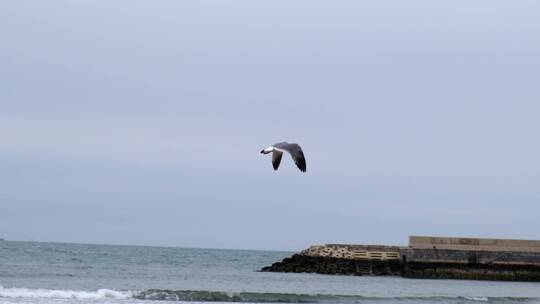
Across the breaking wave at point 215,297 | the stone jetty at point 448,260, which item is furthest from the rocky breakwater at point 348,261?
the breaking wave at point 215,297

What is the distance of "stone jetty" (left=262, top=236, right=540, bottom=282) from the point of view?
4503 centimetres

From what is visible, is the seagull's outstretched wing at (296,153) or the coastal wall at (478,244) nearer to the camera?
the seagull's outstretched wing at (296,153)

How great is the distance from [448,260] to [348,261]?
4552 millimetres

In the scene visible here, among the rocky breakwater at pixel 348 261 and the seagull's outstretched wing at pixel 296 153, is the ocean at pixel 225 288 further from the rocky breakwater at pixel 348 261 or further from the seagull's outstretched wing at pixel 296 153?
the seagull's outstretched wing at pixel 296 153

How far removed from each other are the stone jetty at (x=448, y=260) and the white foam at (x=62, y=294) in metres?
16.9

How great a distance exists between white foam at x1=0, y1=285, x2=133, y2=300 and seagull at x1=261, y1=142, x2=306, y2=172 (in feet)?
52.8

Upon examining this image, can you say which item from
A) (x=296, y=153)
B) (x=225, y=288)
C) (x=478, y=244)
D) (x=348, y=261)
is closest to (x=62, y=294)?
(x=225, y=288)

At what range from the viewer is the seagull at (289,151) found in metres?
14.5

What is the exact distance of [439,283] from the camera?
4125cm

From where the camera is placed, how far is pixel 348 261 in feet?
156

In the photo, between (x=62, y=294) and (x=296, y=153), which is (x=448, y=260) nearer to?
(x=62, y=294)

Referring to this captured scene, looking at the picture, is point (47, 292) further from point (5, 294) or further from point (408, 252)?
point (408, 252)

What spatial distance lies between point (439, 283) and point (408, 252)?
5473 millimetres

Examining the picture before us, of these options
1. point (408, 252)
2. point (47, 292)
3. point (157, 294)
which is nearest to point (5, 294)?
point (47, 292)
